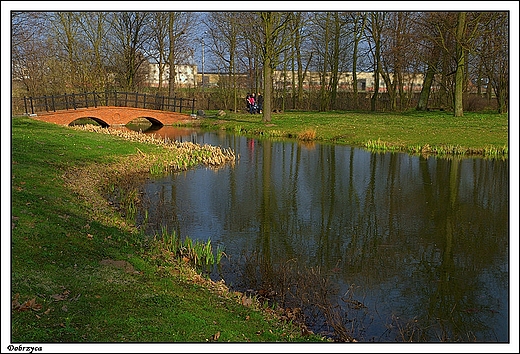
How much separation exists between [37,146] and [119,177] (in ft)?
9.71

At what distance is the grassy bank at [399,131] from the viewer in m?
18.2

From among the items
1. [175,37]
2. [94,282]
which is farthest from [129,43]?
[94,282]

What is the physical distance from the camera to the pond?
586 cm

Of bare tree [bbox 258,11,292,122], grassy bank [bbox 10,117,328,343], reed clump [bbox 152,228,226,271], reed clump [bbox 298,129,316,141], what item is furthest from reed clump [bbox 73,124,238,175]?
bare tree [bbox 258,11,292,122]

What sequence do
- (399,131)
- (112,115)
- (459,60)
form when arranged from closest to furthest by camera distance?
(399,131) → (459,60) → (112,115)

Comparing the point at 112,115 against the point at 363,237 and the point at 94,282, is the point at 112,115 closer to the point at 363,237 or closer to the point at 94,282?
the point at 363,237

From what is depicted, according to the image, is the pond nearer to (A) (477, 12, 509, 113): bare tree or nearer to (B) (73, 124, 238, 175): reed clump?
(B) (73, 124, 238, 175): reed clump

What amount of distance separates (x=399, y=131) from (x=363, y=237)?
14163 mm

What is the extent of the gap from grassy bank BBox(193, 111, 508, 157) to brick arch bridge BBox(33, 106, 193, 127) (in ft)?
6.84

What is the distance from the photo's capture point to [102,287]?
5457 mm

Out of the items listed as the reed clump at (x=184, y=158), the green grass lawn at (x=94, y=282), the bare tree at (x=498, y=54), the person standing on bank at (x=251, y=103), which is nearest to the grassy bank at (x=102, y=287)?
the green grass lawn at (x=94, y=282)

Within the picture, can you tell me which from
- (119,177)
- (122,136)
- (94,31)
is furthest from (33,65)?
(119,177)

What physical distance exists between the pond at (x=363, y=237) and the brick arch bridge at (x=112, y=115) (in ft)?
46.6

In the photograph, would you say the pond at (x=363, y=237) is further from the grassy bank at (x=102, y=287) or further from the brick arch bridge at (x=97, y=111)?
the brick arch bridge at (x=97, y=111)
